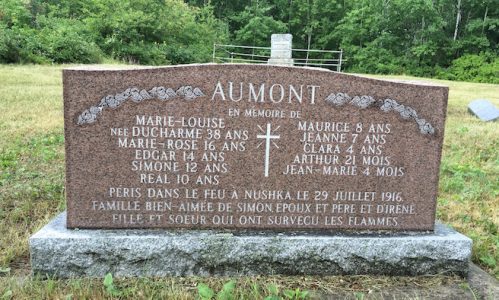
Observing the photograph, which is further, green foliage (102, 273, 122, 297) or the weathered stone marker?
the weathered stone marker

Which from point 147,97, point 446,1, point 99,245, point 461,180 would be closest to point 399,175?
point 147,97

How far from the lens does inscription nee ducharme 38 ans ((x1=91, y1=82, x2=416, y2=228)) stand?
3.22 meters

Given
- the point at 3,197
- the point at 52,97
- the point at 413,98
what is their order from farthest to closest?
the point at 52,97 < the point at 3,197 < the point at 413,98

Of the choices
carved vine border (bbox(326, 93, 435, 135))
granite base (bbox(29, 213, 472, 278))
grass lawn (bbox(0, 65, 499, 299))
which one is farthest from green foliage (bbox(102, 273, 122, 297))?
carved vine border (bbox(326, 93, 435, 135))

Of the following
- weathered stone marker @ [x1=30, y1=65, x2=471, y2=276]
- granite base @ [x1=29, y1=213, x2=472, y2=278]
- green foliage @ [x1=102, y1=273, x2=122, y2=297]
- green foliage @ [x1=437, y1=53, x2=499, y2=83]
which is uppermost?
green foliage @ [x1=437, y1=53, x2=499, y2=83]

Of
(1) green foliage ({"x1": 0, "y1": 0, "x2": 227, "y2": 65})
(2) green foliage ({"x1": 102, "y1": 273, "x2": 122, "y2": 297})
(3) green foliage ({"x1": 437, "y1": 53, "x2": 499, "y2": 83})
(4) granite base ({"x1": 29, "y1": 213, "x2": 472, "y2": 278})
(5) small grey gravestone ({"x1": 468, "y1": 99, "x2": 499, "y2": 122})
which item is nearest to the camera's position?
(2) green foliage ({"x1": 102, "y1": 273, "x2": 122, "y2": 297})

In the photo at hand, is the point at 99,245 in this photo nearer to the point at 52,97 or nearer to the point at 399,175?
the point at 399,175

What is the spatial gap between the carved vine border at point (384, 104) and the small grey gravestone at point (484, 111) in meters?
6.79

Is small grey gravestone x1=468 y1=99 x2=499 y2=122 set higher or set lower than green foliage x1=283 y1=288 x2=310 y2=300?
higher

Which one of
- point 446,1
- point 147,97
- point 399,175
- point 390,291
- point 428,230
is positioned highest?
point 446,1

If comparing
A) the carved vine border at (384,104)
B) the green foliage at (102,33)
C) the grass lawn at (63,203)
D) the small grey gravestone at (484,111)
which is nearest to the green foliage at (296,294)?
the grass lawn at (63,203)

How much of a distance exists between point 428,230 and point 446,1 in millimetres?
34869

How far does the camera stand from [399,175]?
3348 mm

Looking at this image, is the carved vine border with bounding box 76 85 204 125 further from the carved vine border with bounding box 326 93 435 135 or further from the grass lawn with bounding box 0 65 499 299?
the grass lawn with bounding box 0 65 499 299
